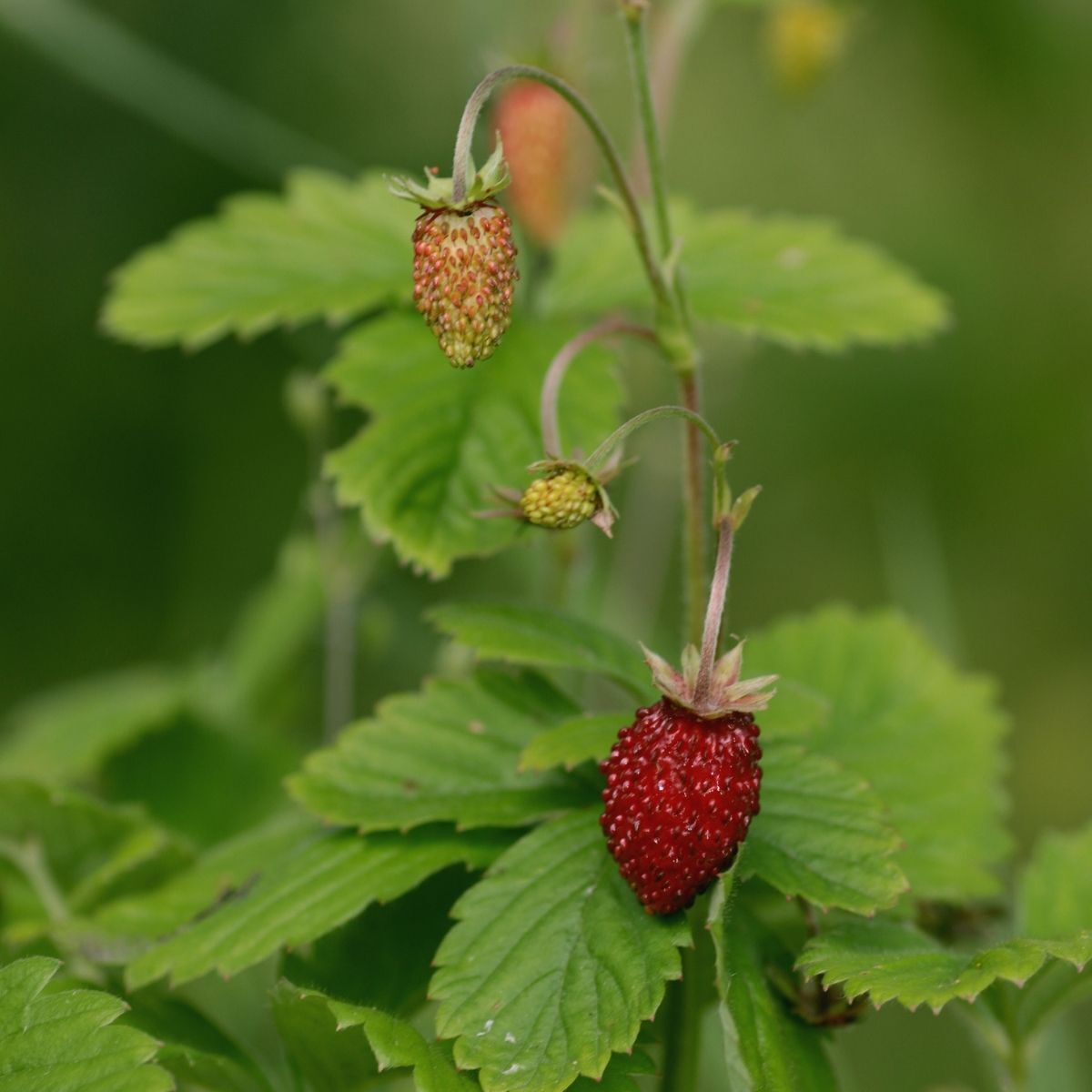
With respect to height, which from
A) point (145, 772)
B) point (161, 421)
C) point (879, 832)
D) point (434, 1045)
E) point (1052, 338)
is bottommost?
point (434, 1045)

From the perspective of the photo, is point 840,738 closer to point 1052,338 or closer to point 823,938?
point 823,938

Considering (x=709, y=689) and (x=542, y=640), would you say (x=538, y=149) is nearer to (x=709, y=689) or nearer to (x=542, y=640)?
(x=542, y=640)

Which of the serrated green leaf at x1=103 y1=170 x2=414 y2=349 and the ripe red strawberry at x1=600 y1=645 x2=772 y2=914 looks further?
the serrated green leaf at x1=103 y1=170 x2=414 y2=349

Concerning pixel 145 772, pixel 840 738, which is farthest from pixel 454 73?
pixel 840 738

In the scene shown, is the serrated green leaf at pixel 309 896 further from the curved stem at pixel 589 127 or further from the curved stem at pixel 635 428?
the curved stem at pixel 589 127

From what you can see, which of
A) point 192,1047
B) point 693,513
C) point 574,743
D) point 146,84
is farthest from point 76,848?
point 146,84

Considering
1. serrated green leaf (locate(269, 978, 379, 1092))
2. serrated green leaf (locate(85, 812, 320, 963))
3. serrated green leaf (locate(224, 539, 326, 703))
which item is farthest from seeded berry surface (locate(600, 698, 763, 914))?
serrated green leaf (locate(224, 539, 326, 703))

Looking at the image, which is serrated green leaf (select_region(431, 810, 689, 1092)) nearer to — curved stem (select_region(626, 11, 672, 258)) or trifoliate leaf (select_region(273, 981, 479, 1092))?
trifoliate leaf (select_region(273, 981, 479, 1092))
